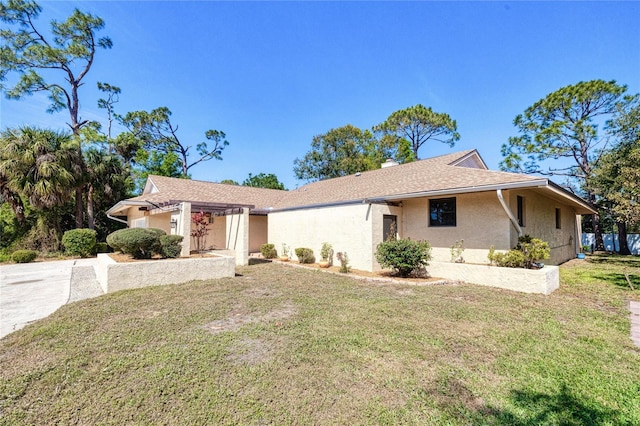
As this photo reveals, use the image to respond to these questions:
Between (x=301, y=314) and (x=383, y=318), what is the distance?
1731 millimetres

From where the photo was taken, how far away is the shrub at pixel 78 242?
16344 millimetres

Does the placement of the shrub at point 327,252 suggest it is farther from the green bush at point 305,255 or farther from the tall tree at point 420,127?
the tall tree at point 420,127

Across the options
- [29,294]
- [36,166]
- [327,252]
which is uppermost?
[36,166]

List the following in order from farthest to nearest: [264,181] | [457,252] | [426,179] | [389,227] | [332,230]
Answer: [264,181] → [332,230] → [426,179] → [389,227] → [457,252]

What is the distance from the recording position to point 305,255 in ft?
44.0

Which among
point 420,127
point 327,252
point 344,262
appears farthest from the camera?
point 420,127

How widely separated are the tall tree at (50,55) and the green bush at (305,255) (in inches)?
904

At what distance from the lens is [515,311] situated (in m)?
6.07

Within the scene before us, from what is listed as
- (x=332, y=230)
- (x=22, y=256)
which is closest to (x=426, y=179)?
(x=332, y=230)

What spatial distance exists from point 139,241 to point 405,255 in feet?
29.6

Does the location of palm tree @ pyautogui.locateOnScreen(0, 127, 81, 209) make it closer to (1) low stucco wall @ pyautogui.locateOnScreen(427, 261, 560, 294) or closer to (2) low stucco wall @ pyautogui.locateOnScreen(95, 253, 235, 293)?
(2) low stucco wall @ pyautogui.locateOnScreen(95, 253, 235, 293)

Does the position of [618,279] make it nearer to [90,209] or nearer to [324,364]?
[324,364]

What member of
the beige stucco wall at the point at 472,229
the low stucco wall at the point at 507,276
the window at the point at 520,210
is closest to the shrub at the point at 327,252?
the beige stucco wall at the point at 472,229

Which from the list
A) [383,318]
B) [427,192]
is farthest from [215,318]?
[427,192]
